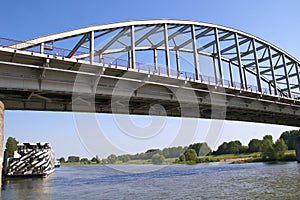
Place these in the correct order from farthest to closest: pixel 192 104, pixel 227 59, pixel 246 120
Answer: pixel 227 59
pixel 246 120
pixel 192 104

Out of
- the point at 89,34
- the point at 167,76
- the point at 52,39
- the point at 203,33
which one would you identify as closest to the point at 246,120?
the point at 203,33

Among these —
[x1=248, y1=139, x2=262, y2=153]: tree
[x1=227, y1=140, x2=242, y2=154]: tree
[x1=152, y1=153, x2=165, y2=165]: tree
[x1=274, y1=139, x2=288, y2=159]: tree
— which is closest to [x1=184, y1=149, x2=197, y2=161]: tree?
[x1=152, y1=153, x2=165, y2=165]: tree

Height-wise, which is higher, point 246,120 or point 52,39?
point 52,39

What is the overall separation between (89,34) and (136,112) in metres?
9.78

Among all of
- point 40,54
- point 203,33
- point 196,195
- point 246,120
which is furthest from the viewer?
point 246,120

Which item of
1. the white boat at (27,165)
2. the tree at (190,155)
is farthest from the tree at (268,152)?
the white boat at (27,165)

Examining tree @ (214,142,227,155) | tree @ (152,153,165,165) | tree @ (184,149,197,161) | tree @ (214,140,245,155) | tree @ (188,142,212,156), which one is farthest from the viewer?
tree @ (214,142,227,155)

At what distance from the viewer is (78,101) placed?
21375mm

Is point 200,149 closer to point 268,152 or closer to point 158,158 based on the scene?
point 158,158

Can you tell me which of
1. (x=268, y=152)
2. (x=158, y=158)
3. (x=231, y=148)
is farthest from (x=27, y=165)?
(x=231, y=148)

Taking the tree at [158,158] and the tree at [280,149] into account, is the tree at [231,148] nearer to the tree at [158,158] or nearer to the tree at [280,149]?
the tree at [280,149]

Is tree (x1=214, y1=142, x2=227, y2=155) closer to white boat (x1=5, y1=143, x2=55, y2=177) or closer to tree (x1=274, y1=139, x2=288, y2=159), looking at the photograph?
tree (x1=274, y1=139, x2=288, y2=159)

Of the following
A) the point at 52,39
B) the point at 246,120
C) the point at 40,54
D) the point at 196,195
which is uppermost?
the point at 52,39

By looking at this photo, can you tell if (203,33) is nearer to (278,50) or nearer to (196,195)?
(278,50)
